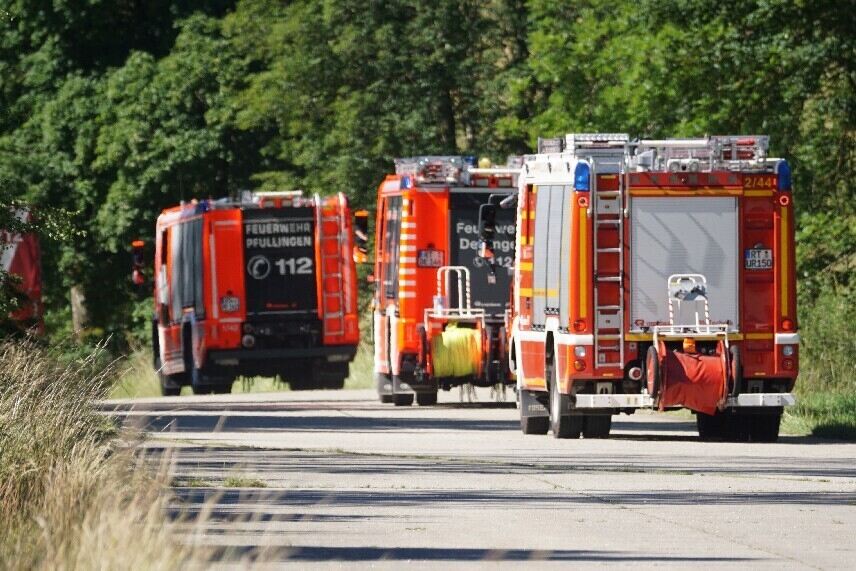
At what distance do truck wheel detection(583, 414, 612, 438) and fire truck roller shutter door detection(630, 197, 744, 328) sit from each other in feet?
5.40

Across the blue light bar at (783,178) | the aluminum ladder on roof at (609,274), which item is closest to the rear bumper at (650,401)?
the aluminum ladder on roof at (609,274)

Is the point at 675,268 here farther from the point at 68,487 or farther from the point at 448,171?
the point at 68,487

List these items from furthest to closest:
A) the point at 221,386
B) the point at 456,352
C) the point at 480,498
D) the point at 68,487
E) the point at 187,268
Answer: the point at 221,386 < the point at 187,268 < the point at 456,352 < the point at 480,498 < the point at 68,487

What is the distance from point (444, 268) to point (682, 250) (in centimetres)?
796

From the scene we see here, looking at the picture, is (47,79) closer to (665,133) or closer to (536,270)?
(665,133)

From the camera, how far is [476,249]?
3097cm

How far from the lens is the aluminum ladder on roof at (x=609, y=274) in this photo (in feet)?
75.4

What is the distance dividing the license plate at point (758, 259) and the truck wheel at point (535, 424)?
124 inches

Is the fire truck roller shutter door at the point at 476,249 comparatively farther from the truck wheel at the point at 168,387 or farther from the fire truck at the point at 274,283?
the truck wheel at the point at 168,387

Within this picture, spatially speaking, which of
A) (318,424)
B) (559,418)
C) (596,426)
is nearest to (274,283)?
(318,424)

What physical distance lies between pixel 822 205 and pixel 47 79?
23.0 meters

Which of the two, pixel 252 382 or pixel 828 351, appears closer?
pixel 828 351

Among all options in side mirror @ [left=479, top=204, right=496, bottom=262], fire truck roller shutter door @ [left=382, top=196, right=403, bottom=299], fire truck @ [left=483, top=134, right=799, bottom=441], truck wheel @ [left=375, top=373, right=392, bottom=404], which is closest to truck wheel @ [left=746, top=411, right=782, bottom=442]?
fire truck @ [left=483, top=134, right=799, bottom=441]

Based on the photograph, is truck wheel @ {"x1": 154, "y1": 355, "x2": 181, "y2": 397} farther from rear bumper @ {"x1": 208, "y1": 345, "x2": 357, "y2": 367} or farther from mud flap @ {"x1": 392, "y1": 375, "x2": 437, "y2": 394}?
mud flap @ {"x1": 392, "y1": 375, "x2": 437, "y2": 394}
